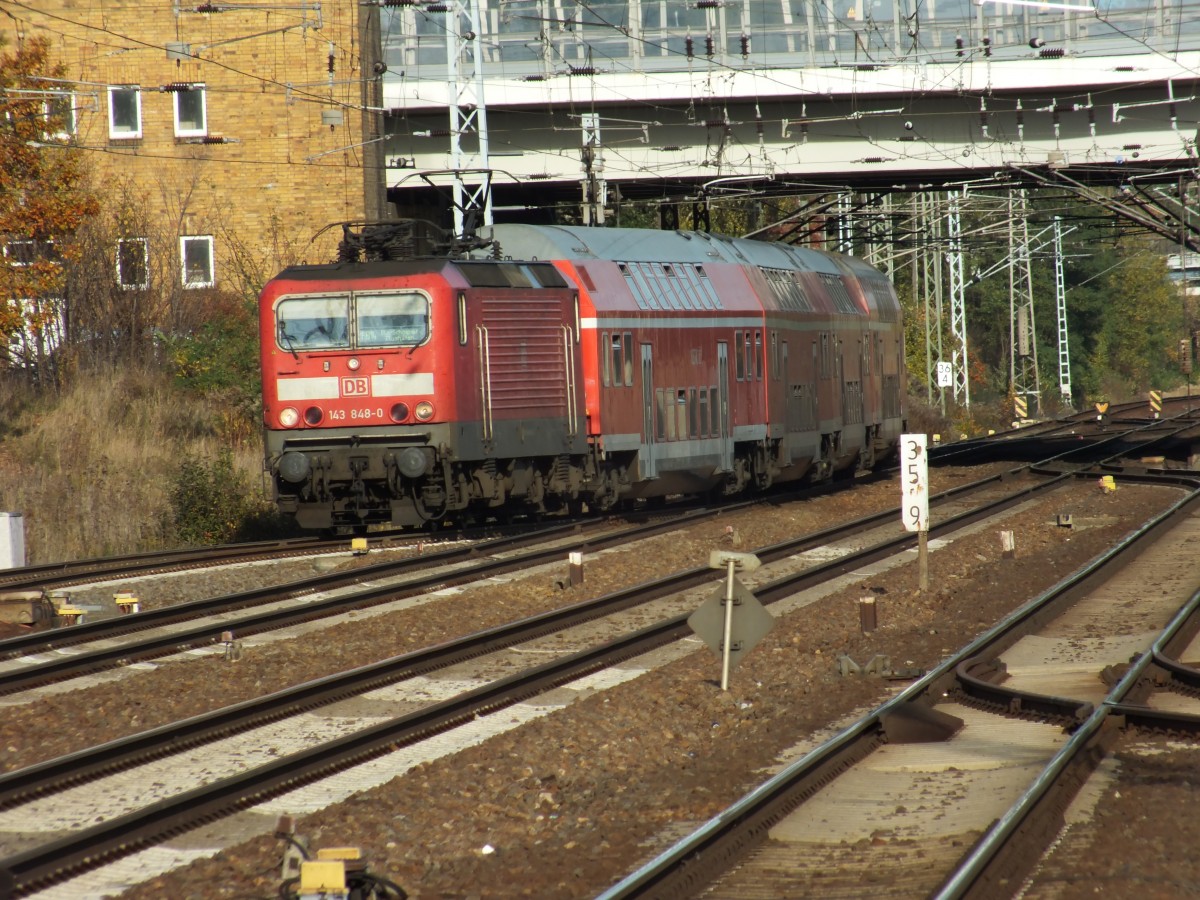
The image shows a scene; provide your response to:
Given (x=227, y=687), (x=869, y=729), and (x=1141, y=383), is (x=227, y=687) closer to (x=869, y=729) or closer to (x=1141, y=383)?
(x=869, y=729)

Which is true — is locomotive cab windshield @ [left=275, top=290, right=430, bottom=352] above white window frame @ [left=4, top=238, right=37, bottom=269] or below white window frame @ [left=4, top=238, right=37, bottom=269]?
below

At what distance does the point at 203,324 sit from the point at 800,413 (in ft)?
36.3

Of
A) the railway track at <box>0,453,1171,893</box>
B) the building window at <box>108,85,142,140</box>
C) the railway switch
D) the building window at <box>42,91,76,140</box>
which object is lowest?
the railway track at <box>0,453,1171,893</box>

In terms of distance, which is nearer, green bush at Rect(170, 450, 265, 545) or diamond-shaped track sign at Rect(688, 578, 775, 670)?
diamond-shaped track sign at Rect(688, 578, 775, 670)

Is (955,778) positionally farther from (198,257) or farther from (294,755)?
(198,257)

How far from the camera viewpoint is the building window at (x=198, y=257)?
1337 inches

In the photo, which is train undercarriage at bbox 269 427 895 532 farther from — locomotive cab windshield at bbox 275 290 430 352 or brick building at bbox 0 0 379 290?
brick building at bbox 0 0 379 290

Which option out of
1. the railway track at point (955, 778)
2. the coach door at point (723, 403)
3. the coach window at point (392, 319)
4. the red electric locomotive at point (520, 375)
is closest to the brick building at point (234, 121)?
the red electric locomotive at point (520, 375)

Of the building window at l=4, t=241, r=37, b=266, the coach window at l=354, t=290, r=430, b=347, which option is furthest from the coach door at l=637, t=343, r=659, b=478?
the building window at l=4, t=241, r=37, b=266

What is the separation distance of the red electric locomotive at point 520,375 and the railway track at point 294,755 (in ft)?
15.5

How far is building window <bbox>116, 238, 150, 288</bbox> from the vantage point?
99.0 feet

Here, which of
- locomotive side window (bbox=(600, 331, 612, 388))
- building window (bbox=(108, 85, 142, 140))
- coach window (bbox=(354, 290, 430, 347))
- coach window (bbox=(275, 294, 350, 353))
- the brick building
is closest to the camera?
coach window (bbox=(354, 290, 430, 347))

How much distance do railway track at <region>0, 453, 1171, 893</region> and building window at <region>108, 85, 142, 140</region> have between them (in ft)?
80.1

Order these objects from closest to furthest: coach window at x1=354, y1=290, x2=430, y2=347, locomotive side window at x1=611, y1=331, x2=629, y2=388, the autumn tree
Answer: coach window at x1=354, y1=290, x2=430, y2=347, locomotive side window at x1=611, y1=331, x2=629, y2=388, the autumn tree
